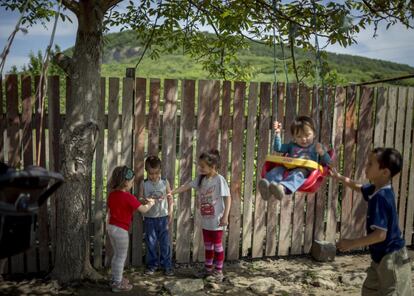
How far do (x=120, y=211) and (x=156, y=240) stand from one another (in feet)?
2.73

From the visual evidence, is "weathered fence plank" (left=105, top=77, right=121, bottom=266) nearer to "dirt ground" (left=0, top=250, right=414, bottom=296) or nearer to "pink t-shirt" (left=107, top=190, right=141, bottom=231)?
"pink t-shirt" (left=107, top=190, right=141, bottom=231)

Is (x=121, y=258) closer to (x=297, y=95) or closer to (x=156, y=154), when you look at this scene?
(x=156, y=154)

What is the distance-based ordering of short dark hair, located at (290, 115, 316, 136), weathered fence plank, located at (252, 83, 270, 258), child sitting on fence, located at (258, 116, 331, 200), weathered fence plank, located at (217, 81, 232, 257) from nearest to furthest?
child sitting on fence, located at (258, 116, 331, 200) → short dark hair, located at (290, 115, 316, 136) → weathered fence plank, located at (217, 81, 232, 257) → weathered fence plank, located at (252, 83, 270, 258)

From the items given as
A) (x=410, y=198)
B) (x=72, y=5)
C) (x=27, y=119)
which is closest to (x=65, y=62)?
(x=72, y=5)

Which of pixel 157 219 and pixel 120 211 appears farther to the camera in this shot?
pixel 157 219

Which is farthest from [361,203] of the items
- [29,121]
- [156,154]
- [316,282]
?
[29,121]

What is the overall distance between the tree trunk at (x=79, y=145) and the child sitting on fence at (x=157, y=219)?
694 millimetres

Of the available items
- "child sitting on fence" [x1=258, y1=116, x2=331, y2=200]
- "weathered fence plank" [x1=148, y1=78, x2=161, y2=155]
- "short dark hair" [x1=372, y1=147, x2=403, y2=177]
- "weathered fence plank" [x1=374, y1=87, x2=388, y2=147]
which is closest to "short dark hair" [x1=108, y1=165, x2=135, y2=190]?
"weathered fence plank" [x1=148, y1=78, x2=161, y2=155]

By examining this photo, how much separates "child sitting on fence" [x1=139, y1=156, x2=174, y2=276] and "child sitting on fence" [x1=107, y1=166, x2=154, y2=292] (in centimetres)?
34

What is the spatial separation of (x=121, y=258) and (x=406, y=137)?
425cm

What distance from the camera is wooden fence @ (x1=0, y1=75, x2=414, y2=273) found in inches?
193

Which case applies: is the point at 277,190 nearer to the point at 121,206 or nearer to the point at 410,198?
the point at 121,206

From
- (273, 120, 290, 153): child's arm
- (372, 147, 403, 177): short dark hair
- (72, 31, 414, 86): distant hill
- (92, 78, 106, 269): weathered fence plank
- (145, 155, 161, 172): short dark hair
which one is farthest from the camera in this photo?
(72, 31, 414, 86): distant hill

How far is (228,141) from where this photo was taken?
5.43 metres
